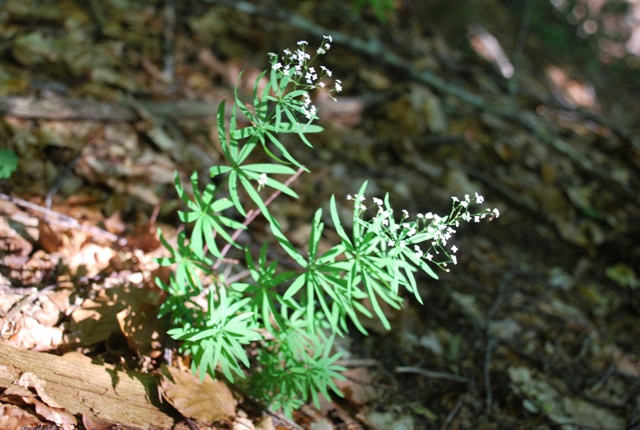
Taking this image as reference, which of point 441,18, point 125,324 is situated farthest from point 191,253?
point 441,18

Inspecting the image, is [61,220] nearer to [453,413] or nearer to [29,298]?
[29,298]

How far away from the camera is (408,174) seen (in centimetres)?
409

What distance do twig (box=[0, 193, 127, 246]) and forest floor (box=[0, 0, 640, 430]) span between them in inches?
0.4

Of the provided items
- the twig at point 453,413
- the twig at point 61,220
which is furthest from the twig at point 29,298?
the twig at point 453,413

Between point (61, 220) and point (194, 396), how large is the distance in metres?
1.23

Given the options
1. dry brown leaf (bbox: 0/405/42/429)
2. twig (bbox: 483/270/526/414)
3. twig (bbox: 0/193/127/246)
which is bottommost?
dry brown leaf (bbox: 0/405/42/429)

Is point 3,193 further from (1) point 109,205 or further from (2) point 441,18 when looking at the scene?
(2) point 441,18

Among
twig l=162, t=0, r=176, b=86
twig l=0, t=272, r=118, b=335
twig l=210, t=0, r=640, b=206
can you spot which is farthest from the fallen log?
twig l=210, t=0, r=640, b=206

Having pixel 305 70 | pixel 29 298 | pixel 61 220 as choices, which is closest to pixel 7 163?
pixel 61 220

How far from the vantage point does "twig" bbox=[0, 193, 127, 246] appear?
246cm

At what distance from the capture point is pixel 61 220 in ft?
8.24

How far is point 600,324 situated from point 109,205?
10.7ft

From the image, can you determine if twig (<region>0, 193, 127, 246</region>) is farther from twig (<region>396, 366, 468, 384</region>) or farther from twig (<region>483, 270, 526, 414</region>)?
twig (<region>483, 270, 526, 414</region>)

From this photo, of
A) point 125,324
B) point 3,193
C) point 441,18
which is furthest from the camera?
point 441,18
